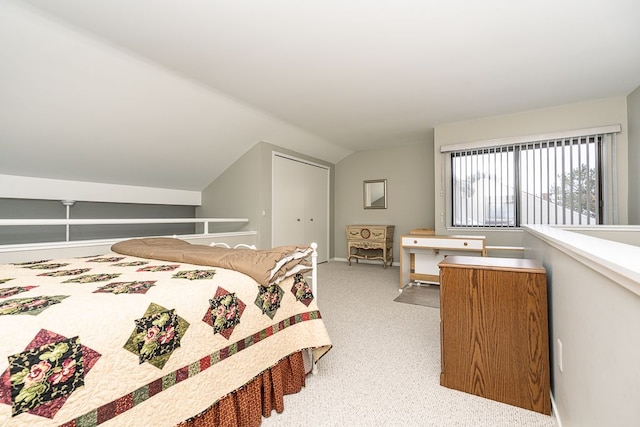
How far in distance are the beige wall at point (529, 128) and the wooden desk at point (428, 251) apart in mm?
431

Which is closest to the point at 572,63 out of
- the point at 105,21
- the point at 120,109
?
the point at 105,21

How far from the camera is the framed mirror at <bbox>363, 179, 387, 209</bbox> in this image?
18.4 feet

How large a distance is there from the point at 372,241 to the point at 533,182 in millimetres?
2513

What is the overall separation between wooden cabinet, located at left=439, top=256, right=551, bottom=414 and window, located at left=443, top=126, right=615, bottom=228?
2.56m

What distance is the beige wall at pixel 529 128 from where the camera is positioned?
10.5ft

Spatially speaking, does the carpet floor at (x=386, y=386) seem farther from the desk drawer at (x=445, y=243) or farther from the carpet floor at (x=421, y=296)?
the desk drawer at (x=445, y=243)

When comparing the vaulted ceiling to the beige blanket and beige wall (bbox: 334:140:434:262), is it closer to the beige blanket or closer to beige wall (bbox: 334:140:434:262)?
beige wall (bbox: 334:140:434:262)

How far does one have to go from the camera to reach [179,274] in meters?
1.43

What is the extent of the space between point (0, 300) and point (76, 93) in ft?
7.49

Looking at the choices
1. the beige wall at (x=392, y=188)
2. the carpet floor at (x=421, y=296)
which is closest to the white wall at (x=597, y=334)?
the carpet floor at (x=421, y=296)

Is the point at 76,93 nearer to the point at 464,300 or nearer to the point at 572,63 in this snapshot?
the point at 464,300

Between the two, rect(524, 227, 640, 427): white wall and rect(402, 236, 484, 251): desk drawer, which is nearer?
rect(524, 227, 640, 427): white wall

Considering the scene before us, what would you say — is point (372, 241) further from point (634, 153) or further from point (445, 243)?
Result: point (634, 153)

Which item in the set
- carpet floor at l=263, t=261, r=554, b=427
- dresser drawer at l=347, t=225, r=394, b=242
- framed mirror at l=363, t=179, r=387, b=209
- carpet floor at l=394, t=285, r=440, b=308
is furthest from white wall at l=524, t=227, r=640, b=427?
framed mirror at l=363, t=179, r=387, b=209
